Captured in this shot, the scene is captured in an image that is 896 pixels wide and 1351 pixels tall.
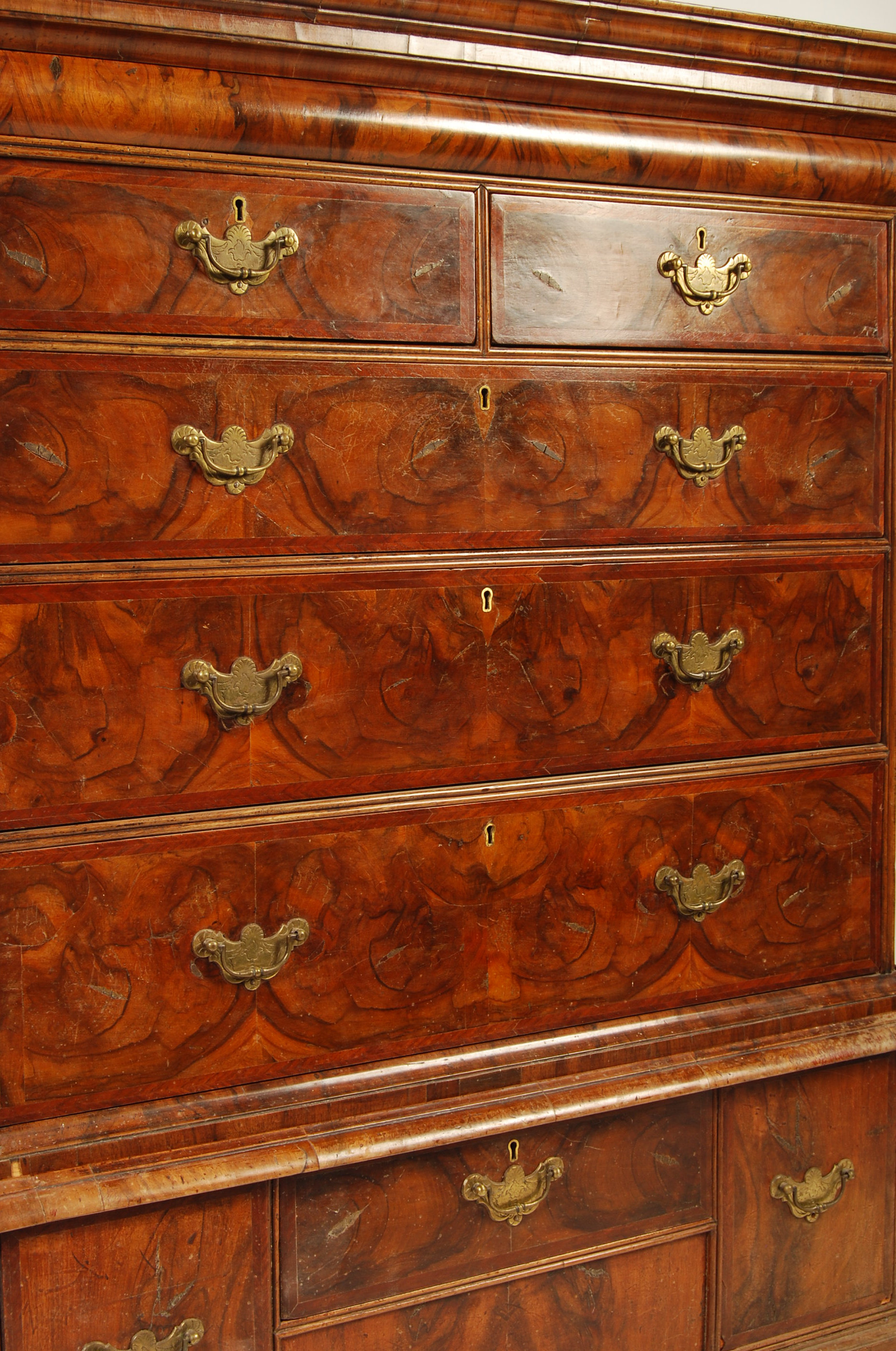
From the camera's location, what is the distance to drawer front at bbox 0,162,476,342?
1.17m

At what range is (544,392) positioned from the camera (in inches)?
55.1

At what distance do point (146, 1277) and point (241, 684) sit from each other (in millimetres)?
705

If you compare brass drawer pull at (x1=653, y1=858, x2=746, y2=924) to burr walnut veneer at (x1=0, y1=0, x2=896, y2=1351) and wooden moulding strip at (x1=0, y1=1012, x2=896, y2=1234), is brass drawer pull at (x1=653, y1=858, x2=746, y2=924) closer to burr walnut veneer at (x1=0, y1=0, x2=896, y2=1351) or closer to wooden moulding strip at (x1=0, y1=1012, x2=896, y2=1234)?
burr walnut veneer at (x1=0, y1=0, x2=896, y2=1351)

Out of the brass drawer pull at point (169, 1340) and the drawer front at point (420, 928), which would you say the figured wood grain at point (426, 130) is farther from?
the brass drawer pull at point (169, 1340)

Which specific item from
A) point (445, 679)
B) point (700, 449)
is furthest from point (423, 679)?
point (700, 449)

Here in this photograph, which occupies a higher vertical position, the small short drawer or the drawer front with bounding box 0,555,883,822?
the drawer front with bounding box 0,555,883,822

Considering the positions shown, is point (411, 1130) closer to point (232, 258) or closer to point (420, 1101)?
point (420, 1101)

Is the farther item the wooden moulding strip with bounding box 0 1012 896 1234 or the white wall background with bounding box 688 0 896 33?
the white wall background with bounding box 688 0 896 33

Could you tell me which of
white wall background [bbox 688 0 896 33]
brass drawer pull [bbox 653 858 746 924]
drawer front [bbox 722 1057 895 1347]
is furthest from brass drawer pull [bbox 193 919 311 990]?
white wall background [bbox 688 0 896 33]

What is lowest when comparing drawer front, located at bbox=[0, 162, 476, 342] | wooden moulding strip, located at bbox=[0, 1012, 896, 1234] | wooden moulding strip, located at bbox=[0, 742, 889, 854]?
wooden moulding strip, located at bbox=[0, 1012, 896, 1234]

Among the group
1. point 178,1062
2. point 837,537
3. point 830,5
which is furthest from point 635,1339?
point 830,5

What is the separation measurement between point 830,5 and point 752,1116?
1906 millimetres

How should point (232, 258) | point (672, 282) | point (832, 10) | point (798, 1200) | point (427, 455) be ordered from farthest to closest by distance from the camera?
1. point (832, 10)
2. point (798, 1200)
3. point (672, 282)
4. point (427, 455)
5. point (232, 258)

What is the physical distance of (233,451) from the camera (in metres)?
1.26
